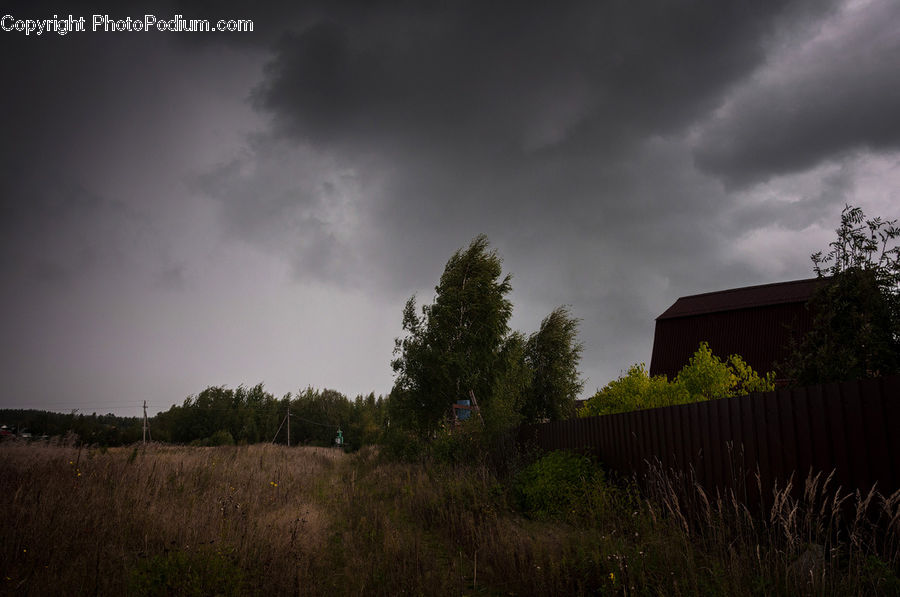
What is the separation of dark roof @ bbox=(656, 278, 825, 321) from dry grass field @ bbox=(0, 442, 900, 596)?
17.4m

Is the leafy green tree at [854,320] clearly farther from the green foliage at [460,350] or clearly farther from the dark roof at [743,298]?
the dark roof at [743,298]

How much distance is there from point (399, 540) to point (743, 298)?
22451mm

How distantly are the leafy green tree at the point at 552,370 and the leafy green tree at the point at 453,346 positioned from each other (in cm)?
493

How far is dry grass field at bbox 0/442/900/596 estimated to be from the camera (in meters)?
4.11

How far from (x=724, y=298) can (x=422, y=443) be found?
671 inches

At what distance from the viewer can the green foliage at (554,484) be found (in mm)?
8461

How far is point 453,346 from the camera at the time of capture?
1955 centimetres

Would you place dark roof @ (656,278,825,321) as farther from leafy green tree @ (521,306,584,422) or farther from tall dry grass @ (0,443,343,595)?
tall dry grass @ (0,443,343,595)

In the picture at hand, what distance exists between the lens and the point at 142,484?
7340 mm

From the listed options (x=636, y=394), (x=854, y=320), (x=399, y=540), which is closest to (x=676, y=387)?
(x=636, y=394)

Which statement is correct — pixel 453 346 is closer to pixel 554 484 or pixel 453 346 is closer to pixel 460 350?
pixel 460 350

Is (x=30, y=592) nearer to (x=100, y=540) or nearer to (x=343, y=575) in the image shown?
(x=100, y=540)

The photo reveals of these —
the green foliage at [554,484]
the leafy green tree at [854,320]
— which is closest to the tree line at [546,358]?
the leafy green tree at [854,320]

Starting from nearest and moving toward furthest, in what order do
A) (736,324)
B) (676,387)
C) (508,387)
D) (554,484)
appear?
(554,484) < (676,387) < (508,387) < (736,324)
